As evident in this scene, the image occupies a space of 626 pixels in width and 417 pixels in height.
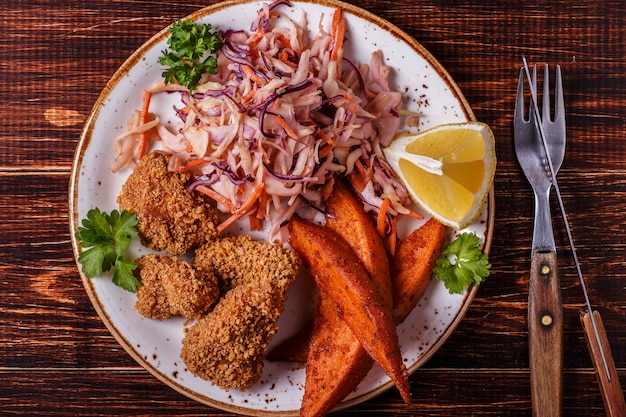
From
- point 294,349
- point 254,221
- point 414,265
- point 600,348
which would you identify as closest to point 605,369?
point 600,348

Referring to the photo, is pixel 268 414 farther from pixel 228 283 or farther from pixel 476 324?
pixel 476 324

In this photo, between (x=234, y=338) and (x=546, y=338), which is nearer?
(x=234, y=338)

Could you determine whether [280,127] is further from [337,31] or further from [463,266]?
[463,266]

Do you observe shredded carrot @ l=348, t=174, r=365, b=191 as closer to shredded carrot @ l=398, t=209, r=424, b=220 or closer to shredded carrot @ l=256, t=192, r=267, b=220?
shredded carrot @ l=398, t=209, r=424, b=220

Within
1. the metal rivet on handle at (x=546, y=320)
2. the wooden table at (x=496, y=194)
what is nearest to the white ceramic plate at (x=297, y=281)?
the wooden table at (x=496, y=194)

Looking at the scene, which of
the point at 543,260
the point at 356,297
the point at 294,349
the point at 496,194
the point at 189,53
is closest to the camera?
A: the point at 356,297

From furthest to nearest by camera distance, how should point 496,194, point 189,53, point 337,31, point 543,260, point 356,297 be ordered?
point 496,194 → point 543,260 → point 337,31 → point 189,53 → point 356,297

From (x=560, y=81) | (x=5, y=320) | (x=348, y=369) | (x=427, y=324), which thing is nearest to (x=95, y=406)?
(x=5, y=320)

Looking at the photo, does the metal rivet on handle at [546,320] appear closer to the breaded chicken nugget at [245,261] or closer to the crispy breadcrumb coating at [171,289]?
the breaded chicken nugget at [245,261]

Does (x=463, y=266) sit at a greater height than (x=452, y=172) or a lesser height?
lesser
